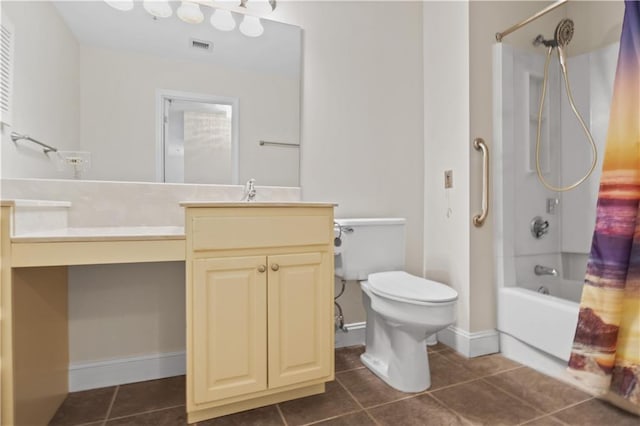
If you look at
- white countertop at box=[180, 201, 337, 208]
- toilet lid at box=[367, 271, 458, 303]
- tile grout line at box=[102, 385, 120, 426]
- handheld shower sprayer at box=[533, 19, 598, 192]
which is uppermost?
handheld shower sprayer at box=[533, 19, 598, 192]

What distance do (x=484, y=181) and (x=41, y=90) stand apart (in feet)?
7.32

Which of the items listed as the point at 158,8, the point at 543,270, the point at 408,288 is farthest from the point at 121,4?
the point at 543,270

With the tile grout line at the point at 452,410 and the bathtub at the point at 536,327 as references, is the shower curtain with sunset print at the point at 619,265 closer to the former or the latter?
the bathtub at the point at 536,327

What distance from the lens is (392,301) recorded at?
152 centimetres

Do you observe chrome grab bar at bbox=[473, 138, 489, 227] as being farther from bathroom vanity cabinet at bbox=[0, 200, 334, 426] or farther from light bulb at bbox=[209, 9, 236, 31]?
light bulb at bbox=[209, 9, 236, 31]

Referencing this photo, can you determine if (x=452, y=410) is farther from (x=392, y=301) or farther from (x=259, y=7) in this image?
(x=259, y=7)

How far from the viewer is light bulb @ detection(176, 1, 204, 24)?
1743mm

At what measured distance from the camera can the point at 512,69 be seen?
2012 millimetres

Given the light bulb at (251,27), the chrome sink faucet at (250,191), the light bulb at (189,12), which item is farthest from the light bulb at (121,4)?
the chrome sink faucet at (250,191)

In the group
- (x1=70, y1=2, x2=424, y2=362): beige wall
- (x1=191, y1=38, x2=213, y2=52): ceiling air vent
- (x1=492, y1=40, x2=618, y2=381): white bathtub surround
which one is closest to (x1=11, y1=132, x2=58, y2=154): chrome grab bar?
(x1=70, y1=2, x2=424, y2=362): beige wall

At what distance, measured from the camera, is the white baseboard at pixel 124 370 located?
1.57 metres

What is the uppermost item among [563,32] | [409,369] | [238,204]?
[563,32]

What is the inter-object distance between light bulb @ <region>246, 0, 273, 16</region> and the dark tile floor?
199 centimetres

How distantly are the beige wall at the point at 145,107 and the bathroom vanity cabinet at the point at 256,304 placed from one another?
60 cm
